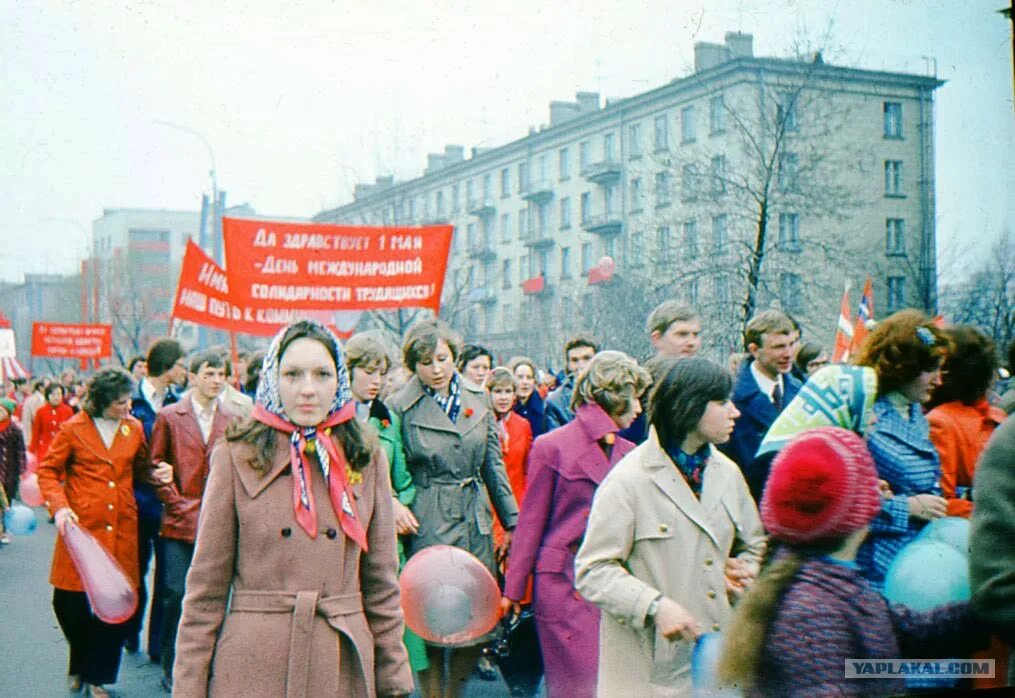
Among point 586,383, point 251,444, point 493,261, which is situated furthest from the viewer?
point 493,261

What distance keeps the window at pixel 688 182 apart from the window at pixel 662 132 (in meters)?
0.42

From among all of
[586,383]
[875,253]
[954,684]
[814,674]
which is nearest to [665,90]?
[875,253]

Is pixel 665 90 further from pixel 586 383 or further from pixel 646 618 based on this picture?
pixel 646 618

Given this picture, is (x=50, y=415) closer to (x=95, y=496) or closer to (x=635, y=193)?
(x=635, y=193)

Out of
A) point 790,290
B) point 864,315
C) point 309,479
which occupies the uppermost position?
point 790,290

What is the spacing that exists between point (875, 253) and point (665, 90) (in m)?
2.52

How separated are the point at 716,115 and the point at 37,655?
A: 693 cm

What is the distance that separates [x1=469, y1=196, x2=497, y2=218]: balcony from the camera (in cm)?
1166

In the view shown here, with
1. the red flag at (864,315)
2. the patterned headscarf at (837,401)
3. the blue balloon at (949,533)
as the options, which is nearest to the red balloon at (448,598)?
the patterned headscarf at (837,401)

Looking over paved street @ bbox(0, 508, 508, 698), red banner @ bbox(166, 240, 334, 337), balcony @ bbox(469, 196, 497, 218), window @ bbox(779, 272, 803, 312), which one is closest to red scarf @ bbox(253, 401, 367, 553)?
paved street @ bbox(0, 508, 508, 698)

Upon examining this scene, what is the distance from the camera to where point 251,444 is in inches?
136

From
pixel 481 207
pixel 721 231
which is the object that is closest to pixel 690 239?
pixel 721 231

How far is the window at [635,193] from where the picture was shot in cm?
1117

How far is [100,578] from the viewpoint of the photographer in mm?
6277
